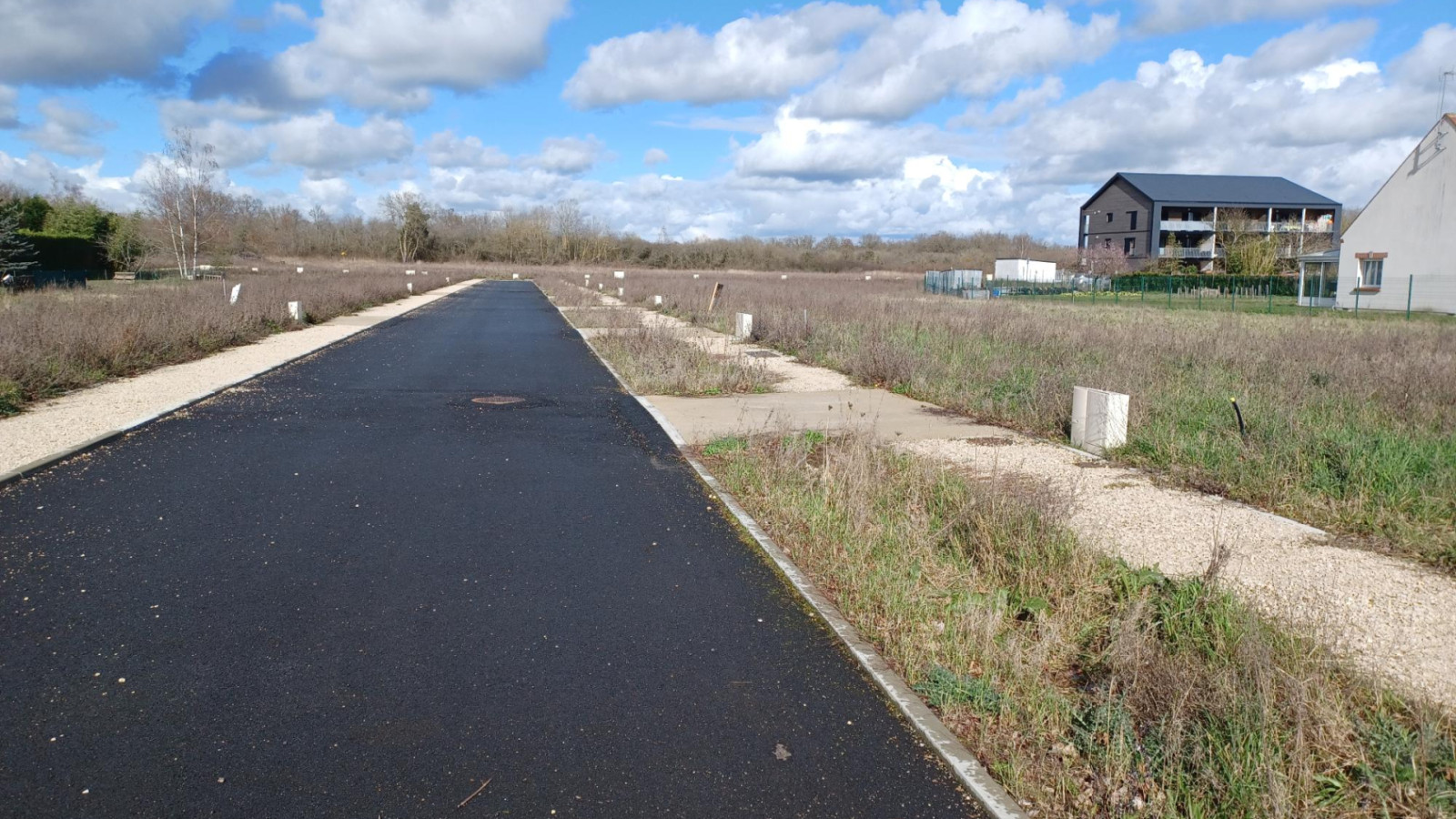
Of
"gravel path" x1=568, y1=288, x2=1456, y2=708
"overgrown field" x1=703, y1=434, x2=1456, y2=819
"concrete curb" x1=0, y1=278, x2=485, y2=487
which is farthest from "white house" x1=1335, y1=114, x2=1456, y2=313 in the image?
"concrete curb" x1=0, y1=278, x2=485, y2=487

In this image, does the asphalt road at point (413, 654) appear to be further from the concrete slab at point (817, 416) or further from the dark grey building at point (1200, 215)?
the dark grey building at point (1200, 215)

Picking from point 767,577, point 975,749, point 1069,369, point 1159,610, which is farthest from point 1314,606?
point 1069,369

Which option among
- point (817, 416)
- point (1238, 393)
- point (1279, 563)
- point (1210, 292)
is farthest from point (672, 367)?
point (1210, 292)

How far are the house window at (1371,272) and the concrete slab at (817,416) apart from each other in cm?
3466

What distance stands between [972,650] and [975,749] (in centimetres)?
85

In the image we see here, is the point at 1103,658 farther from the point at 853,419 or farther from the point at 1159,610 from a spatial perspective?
the point at 853,419

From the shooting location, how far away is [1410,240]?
1511 inches

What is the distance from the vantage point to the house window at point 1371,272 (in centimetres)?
3953

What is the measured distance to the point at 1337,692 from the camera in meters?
4.05

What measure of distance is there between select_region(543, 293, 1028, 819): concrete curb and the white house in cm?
3633

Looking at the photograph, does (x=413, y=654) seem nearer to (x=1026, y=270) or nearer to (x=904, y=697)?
(x=904, y=697)

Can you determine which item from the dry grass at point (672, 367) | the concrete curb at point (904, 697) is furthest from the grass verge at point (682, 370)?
the concrete curb at point (904, 697)

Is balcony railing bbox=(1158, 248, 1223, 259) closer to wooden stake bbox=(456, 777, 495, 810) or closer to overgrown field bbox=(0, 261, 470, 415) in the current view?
overgrown field bbox=(0, 261, 470, 415)

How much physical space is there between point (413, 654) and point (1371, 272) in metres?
45.2
